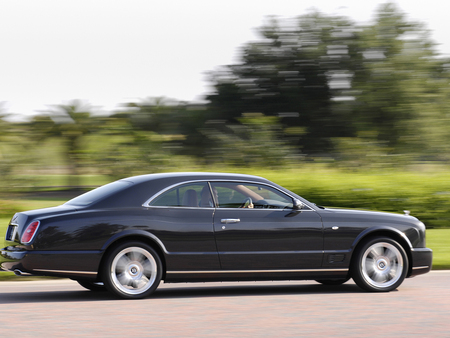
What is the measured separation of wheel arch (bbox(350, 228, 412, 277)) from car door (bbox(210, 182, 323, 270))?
1.62 ft

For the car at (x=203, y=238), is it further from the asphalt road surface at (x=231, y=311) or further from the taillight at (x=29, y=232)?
the asphalt road surface at (x=231, y=311)

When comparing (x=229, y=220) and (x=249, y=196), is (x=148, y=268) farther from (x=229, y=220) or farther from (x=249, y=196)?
(x=249, y=196)

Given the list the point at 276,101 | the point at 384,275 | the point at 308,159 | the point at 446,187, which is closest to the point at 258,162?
the point at 308,159

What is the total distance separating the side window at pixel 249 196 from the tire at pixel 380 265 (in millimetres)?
1107

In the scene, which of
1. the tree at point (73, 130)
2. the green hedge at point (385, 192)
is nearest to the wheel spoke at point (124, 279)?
the green hedge at point (385, 192)

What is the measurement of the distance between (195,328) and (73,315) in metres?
1.39

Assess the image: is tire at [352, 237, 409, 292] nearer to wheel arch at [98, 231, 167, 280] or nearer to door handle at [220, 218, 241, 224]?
door handle at [220, 218, 241, 224]

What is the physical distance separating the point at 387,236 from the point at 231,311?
101 inches

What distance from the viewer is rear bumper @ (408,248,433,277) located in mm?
8320

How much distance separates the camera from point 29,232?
23.9ft

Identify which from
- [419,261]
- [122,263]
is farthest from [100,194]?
[419,261]

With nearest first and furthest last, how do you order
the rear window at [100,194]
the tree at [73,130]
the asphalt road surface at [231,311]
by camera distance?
1. the asphalt road surface at [231,311]
2. the rear window at [100,194]
3. the tree at [73,130]

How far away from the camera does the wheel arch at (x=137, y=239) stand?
7410mm

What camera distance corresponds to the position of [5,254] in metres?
7.49
